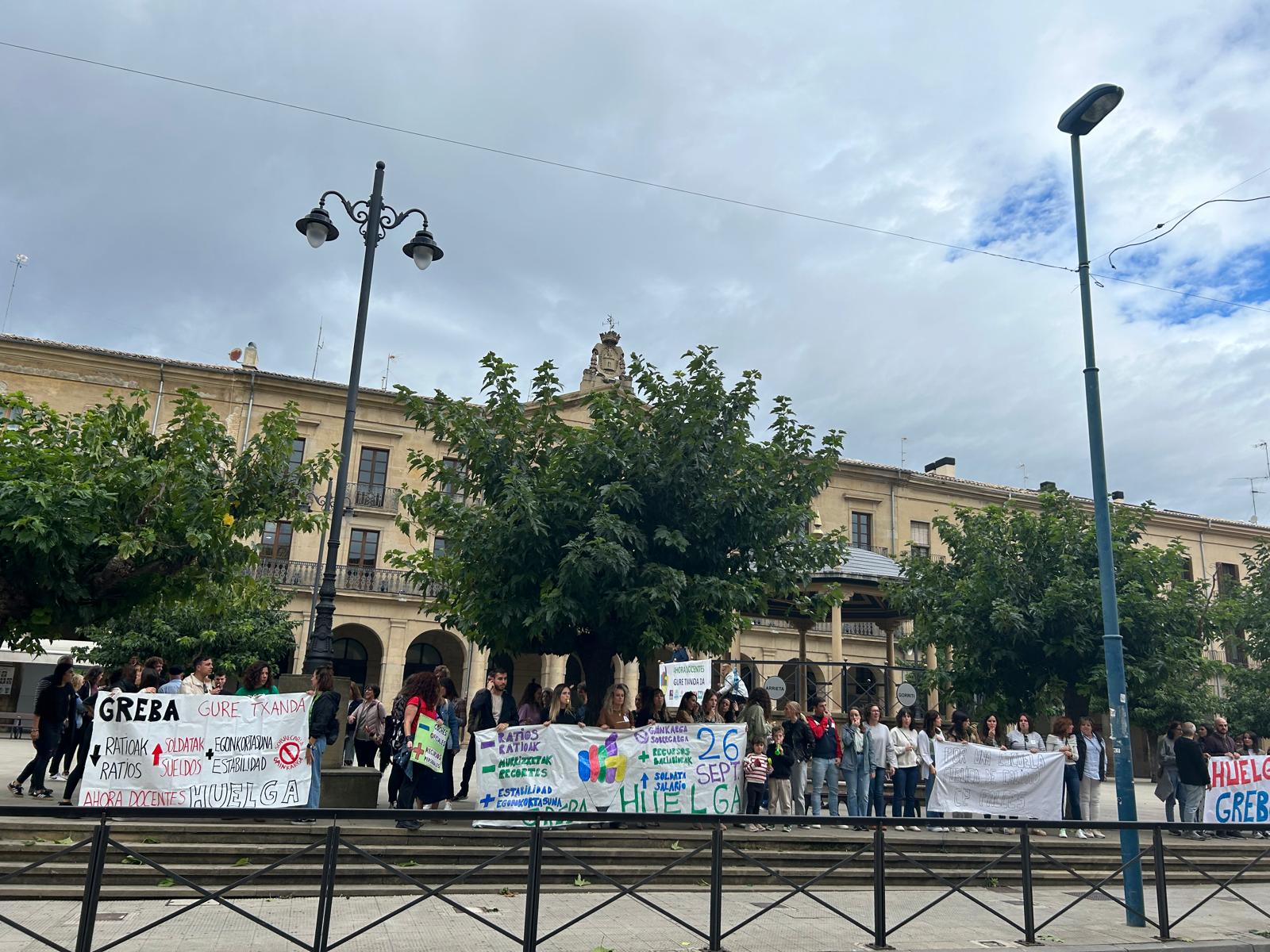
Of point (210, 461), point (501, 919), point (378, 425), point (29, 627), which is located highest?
point (378, 425)

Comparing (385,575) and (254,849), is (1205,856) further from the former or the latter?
(385,575)

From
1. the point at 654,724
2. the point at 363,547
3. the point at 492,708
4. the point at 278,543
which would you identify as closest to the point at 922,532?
the point at 363,547

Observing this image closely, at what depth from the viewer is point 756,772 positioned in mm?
11188

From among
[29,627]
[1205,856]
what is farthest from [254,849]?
[1205,856]

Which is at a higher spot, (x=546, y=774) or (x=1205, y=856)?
(x=546, y=774)

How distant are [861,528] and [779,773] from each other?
29.8 metres

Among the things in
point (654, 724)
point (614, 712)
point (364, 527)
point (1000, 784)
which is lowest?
point (1000, 784)

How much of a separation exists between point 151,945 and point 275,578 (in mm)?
26525

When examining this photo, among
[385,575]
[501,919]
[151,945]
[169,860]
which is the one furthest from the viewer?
[385,575]

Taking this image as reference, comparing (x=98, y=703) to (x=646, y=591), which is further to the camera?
(x=646, y=591)

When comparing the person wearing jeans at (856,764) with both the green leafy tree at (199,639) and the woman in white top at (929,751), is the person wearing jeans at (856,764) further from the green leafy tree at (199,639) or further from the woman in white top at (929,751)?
the green leafy tree at (199,639)

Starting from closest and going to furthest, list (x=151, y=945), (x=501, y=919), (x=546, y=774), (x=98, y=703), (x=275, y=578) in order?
1. (x=151, y=945)
2. (x=501, y=919)
3. (x=98, y=703)
4. (x=546, y=774)
5. (x=275, y=578)

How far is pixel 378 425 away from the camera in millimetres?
34812

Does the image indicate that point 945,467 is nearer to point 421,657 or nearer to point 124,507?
point 421,657
